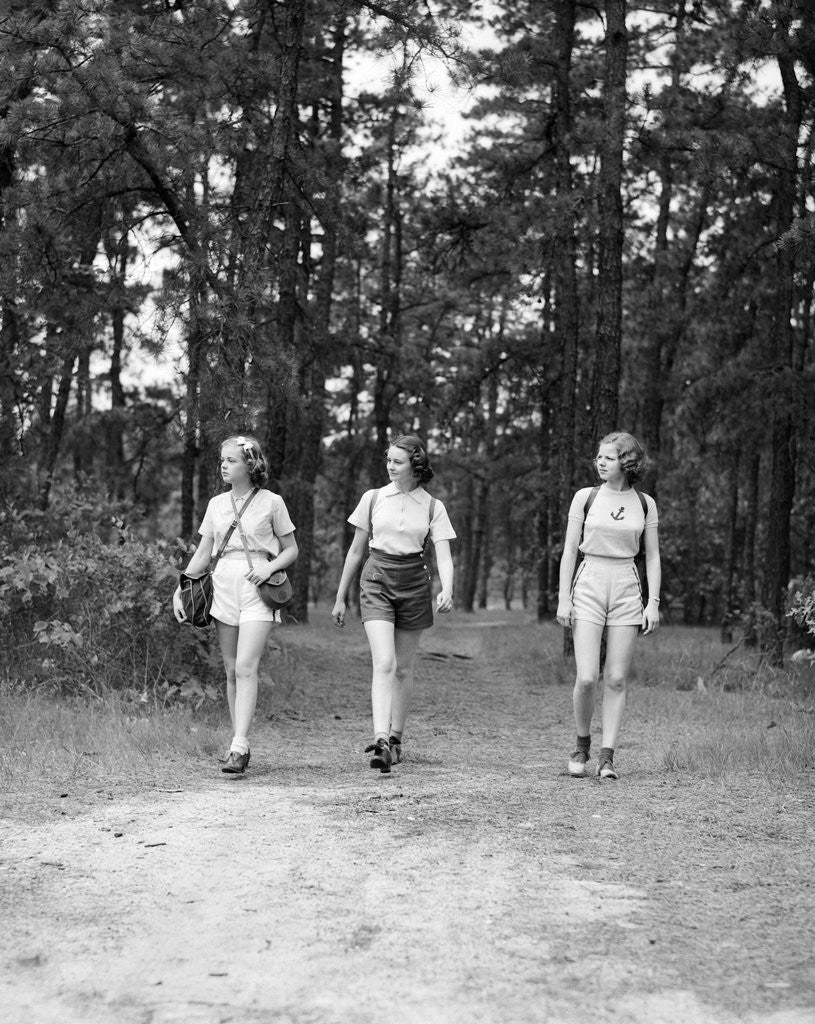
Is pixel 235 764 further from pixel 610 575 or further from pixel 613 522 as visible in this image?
pixel 613 522

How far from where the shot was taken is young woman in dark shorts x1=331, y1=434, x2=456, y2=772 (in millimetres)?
7320

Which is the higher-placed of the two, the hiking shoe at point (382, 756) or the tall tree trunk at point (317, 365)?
the tall tree trunk at point (317, 365)

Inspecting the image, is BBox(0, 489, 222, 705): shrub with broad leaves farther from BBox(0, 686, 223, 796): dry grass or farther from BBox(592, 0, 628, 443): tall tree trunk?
BBox(592, 0, 628, 443): tall tree trunk

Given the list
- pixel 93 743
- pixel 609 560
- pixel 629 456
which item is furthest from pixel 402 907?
pixel 93 743

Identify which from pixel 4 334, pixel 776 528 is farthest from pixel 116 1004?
pixel 776 528

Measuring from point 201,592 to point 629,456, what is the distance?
9.26 ft

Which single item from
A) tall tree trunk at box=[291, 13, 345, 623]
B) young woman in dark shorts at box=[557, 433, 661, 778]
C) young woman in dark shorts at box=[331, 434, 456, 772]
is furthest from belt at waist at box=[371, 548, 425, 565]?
tall tree trunk at box=[291, 13, 345, 623]

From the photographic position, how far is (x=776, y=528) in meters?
15.5

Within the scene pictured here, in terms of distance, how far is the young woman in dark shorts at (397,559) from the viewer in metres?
7.32

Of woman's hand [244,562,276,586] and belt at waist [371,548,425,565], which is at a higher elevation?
belt at waist [371,548,425,565]

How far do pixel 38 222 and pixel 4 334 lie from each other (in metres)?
1.80

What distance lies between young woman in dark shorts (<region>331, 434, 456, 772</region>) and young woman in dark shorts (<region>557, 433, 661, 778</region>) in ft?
2.76

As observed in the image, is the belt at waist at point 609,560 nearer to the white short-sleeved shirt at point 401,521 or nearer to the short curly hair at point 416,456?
the white short-sleeved shirt at point 401,521

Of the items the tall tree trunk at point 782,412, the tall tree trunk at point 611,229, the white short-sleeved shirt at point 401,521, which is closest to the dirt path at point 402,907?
the white short-sleeved shirt at point 401,521
